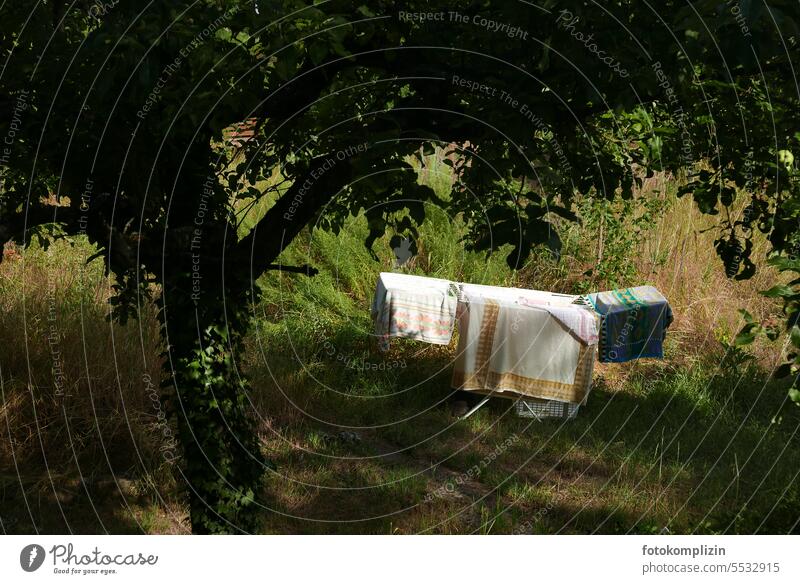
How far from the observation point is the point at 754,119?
14.3 feet

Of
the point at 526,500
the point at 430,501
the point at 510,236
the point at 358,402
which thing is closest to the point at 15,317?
the point at 358,402

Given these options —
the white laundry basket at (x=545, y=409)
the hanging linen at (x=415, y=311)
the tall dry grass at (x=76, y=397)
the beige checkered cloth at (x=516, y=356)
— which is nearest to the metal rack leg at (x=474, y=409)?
the beige checkered cloth at (x=516, y=356)

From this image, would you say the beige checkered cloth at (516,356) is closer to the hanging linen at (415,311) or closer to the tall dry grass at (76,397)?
the hanging linen at (415,311)

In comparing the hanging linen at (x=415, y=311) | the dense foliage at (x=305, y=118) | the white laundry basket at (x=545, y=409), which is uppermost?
the dense foliage at (x=305, y=118)

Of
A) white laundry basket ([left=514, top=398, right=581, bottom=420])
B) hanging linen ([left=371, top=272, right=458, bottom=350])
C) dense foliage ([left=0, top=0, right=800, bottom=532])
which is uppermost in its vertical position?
dense foliage ([left=0, top=0, right=800, bottom=532])

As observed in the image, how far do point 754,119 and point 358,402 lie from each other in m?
3.89

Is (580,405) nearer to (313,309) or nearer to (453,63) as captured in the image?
(313,309)

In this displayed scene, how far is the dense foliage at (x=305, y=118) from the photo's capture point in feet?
10.5
